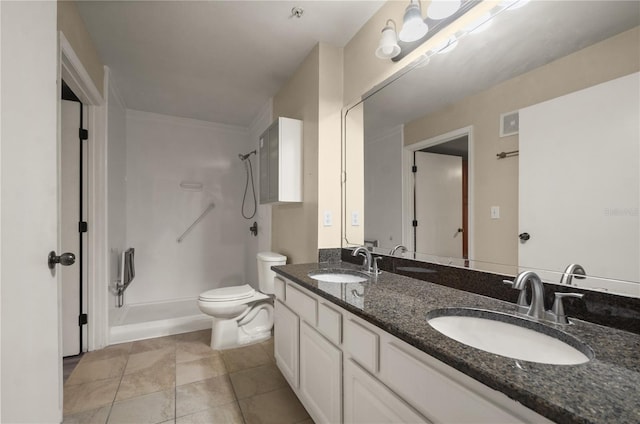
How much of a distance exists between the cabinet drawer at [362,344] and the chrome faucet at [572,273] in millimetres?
648

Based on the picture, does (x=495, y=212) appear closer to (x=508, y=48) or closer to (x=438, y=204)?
(x=438, y=204)

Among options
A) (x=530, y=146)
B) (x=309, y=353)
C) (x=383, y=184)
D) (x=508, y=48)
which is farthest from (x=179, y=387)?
(x=508, y=48)

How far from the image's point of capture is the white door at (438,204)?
51.4 inches

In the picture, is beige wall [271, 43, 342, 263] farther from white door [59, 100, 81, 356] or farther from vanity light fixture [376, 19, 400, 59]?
white door [59, 100, 81, 356]

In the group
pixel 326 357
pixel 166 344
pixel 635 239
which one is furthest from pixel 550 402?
pixel 166 344

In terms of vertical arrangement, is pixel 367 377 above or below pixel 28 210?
below

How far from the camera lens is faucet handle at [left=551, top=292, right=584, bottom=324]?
2.74ft

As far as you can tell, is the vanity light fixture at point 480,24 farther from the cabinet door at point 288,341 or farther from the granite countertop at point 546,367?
the cabinet door at point 288,341

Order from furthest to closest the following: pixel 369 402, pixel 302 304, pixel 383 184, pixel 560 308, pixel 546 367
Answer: pixel 383 184 < pixel 302 304 < pixel 369 402 < pixel 560 308 < pixel 546 367

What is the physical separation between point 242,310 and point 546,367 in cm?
220

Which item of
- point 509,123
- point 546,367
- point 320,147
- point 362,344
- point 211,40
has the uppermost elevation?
point 211,40

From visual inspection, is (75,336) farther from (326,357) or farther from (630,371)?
(630,371)

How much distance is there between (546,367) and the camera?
61 cm

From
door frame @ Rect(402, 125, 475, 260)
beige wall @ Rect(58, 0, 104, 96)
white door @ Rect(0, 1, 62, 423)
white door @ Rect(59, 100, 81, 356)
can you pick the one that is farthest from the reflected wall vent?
white door @ Rect(59, 100, 81, 356)
